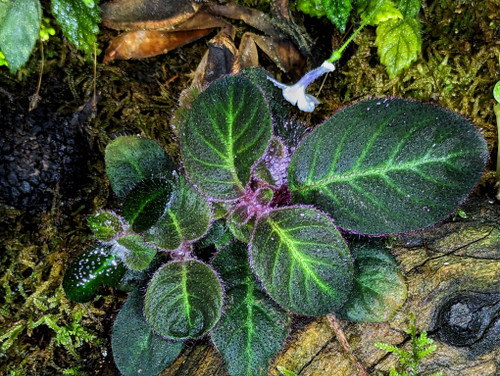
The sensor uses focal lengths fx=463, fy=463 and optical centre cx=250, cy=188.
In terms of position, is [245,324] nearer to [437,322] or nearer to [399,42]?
[437,322]

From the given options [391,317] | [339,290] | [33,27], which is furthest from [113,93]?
[391,317]

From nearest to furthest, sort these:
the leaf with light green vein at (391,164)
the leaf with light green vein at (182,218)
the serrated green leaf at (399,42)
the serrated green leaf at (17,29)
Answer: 1. the leaf with light green vein at (391,164)
2. the leaf with light green vein at (182,218)
3. the serrated green leaf at (17,29)
4. the serrated green leaf at (399,42)

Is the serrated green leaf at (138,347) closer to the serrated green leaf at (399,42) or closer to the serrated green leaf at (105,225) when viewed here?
the serrated green leaf at (105,225)

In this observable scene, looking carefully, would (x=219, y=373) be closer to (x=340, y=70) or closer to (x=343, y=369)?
(x=343, y=369)

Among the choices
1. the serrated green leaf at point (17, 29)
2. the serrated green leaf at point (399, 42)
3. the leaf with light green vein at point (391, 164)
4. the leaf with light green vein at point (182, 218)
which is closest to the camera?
the leaf with light green vein at point (391, 164)

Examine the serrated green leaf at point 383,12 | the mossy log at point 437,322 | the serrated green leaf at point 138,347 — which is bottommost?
the mossy log at point 437,322

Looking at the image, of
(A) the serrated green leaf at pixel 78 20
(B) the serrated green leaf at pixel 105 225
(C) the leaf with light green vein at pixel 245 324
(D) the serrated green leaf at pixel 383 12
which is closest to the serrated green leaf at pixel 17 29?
(A) the serrated green leaf at pixel 78 20

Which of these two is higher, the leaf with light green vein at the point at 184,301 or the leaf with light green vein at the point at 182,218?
the leaf with light green vein at the point at 182,218
